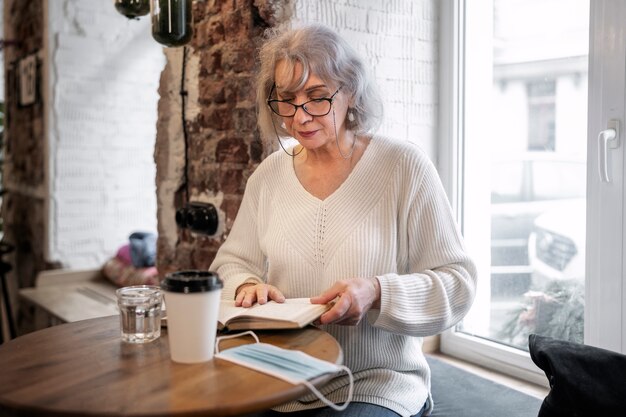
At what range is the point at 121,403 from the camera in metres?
0.92

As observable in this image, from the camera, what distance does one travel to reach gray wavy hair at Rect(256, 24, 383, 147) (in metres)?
1.52

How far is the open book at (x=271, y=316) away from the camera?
3.96 ft

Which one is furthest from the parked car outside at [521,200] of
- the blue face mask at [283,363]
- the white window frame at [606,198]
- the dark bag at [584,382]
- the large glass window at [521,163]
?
the blue face mask at [283,363]

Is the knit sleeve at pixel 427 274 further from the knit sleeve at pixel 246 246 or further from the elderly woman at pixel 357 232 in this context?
the knit sleeve at pixel 246 246

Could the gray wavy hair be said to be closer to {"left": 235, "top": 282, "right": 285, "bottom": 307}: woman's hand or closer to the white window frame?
{"left": 235, "top": 282, "right": 285, "bottom": 307}: woman's hand

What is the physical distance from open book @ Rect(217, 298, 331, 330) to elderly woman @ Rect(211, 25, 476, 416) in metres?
0.08

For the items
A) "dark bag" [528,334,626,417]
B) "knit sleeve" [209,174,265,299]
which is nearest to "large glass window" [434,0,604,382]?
"dark bag" [528,334,626,417]

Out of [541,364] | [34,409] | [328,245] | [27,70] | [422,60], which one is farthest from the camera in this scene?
[27,70]

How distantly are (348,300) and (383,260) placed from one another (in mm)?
269

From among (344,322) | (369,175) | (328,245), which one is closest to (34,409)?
(344,322)

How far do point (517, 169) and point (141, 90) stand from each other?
264cm

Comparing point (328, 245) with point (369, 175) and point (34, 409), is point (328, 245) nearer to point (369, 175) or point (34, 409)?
point (369, 175)

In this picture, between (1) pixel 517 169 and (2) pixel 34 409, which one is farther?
(1) pixel 517 169

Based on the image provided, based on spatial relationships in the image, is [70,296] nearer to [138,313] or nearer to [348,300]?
[138,313]
